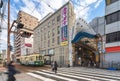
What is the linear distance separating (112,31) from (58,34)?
729 inches

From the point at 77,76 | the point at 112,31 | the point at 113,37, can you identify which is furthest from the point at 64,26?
the point at 77,76

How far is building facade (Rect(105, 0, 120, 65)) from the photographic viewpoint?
96.2 ft

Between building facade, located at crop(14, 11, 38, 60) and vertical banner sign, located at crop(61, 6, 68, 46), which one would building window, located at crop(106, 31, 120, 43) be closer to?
vertical banner sign, located at crop(61, 6, 68, 46)

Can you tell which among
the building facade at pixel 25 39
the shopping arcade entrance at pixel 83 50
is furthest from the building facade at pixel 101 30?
the building facade at pixel 25 39

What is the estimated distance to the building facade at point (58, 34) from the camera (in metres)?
41.1

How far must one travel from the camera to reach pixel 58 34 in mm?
46500

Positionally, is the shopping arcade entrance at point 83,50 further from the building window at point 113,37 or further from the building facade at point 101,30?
the building window at point 113,37

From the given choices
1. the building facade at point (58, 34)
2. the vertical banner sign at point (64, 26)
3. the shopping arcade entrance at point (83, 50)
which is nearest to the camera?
the shopping arcade entrance at point (83, 50)

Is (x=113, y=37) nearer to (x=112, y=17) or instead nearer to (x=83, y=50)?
(x=112, y=17)

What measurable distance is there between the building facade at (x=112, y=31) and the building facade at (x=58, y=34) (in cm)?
1074

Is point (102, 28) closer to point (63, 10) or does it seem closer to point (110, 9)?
point (110, 9)

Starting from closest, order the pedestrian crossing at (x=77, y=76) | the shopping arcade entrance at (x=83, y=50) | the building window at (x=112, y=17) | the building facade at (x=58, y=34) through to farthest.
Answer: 1. the pedestrian crossing at (x=77, y=76)
2. the building window at (x=112, y=17)
3. the shopping arcade entrance at (x=83, y=50)
4. the building facade at (x=58, y=34)

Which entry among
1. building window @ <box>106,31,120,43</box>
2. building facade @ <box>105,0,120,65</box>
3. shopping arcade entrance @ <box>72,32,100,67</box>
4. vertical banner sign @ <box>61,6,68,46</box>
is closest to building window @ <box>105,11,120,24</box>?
building facade @ <box>105,0,120,65</box>

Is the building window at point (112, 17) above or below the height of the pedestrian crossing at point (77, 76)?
above
